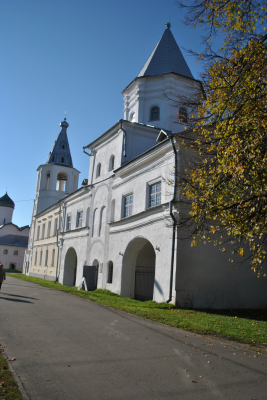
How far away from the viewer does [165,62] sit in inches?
1016

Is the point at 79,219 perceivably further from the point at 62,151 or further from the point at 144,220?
the point at 62,151

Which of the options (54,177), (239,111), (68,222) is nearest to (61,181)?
(54,177)

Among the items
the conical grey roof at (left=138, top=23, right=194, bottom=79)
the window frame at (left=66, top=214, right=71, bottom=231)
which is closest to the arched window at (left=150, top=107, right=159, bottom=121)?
the conical grey roof at (left=138, top=23, right=194, bottom=79)

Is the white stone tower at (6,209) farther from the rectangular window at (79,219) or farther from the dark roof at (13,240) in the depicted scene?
the rectangular window at (79,219)

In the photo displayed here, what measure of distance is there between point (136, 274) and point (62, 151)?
2896cm

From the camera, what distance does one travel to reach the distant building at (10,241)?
65125 mm

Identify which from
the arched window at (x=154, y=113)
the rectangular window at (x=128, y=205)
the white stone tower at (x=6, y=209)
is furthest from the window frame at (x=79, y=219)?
the white stone tower at (x=6, y=209)

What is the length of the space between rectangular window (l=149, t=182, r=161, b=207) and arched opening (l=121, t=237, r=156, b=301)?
7.57 ft

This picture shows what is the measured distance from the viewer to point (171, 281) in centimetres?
1405

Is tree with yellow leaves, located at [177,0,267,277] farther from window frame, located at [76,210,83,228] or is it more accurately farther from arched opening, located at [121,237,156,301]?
window frame, located at [76,210,83,228]

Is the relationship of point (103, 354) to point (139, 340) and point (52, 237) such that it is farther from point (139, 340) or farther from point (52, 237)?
point (52, 237)

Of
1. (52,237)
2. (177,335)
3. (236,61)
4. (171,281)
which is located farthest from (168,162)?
(52,237)

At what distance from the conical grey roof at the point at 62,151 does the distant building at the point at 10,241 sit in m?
29.2

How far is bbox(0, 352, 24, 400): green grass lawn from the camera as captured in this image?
3.98 metres
